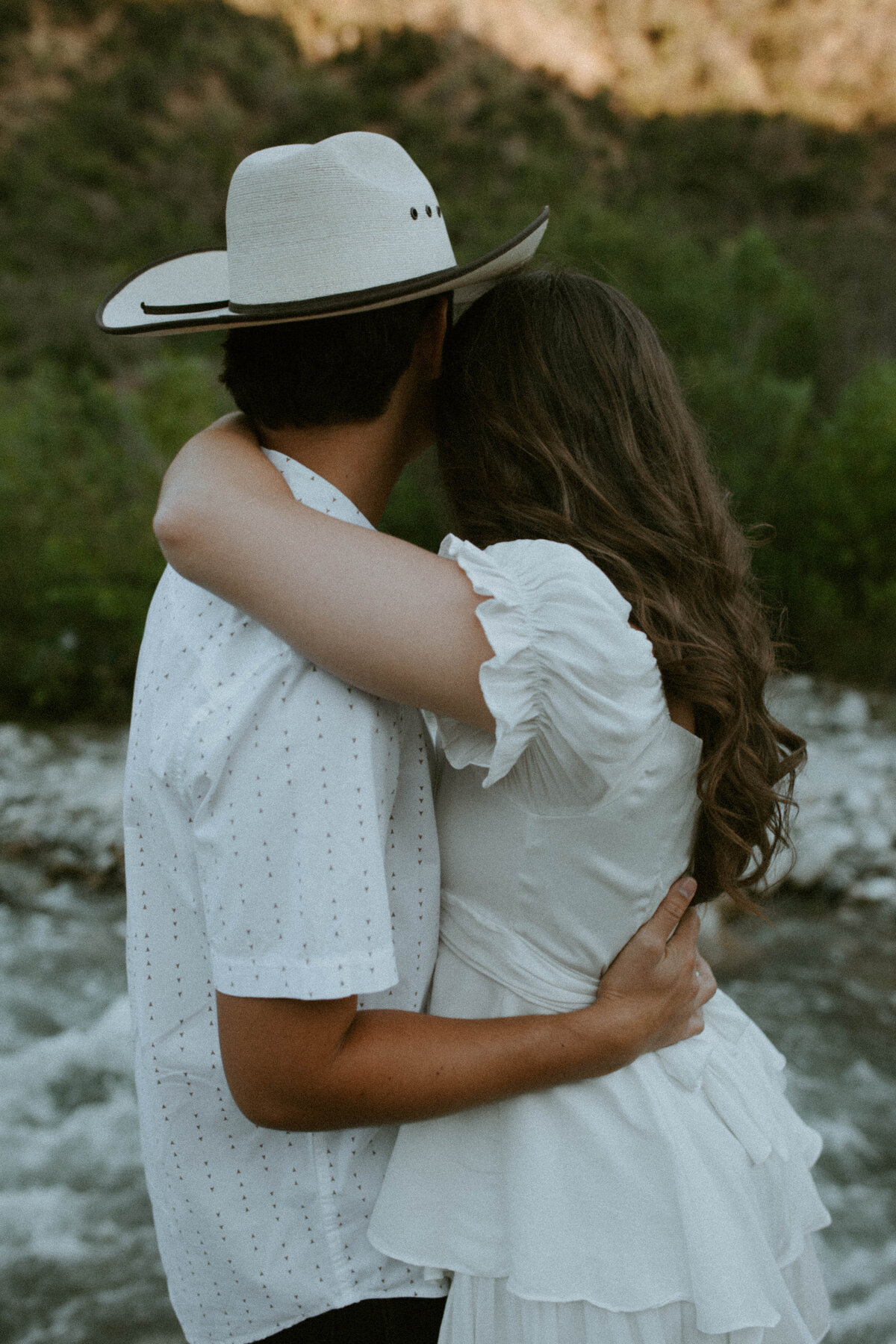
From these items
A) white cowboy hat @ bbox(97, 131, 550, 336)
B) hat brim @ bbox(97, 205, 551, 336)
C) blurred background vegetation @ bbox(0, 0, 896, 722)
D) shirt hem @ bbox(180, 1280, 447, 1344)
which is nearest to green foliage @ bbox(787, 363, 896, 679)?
blurred background vegetation @ bbox(0, 0, 896, 722)

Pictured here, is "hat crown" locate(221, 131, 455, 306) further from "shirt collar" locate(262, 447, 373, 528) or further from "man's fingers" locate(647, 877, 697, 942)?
"man's fingers" locate(647, 877, 697, 942)

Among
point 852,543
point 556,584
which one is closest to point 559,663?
point 556,584

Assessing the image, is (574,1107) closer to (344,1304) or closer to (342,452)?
(344,1304)

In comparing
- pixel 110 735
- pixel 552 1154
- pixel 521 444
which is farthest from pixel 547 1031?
pixel 110 735

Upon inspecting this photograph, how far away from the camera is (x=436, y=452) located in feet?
4.01

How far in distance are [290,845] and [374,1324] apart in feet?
1.76

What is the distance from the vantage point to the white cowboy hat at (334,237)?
1.02m

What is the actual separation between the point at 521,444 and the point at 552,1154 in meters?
0.72

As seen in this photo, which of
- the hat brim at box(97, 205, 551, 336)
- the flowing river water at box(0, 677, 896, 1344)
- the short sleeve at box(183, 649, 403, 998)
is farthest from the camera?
the flowing river water at box(0, 677, 896, 1344)

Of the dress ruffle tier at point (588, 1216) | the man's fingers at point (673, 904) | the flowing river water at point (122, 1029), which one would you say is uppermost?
the man's fingers at point (673, 904)

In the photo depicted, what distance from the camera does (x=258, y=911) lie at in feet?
2.88

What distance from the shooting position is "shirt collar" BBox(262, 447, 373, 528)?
1046mm

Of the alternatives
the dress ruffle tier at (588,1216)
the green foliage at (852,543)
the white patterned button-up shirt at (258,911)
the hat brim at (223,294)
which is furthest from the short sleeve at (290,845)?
the green foliage at (852,543)

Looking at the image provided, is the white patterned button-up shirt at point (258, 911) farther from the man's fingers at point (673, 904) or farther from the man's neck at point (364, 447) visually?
the man's fingers at point (673, 904)
